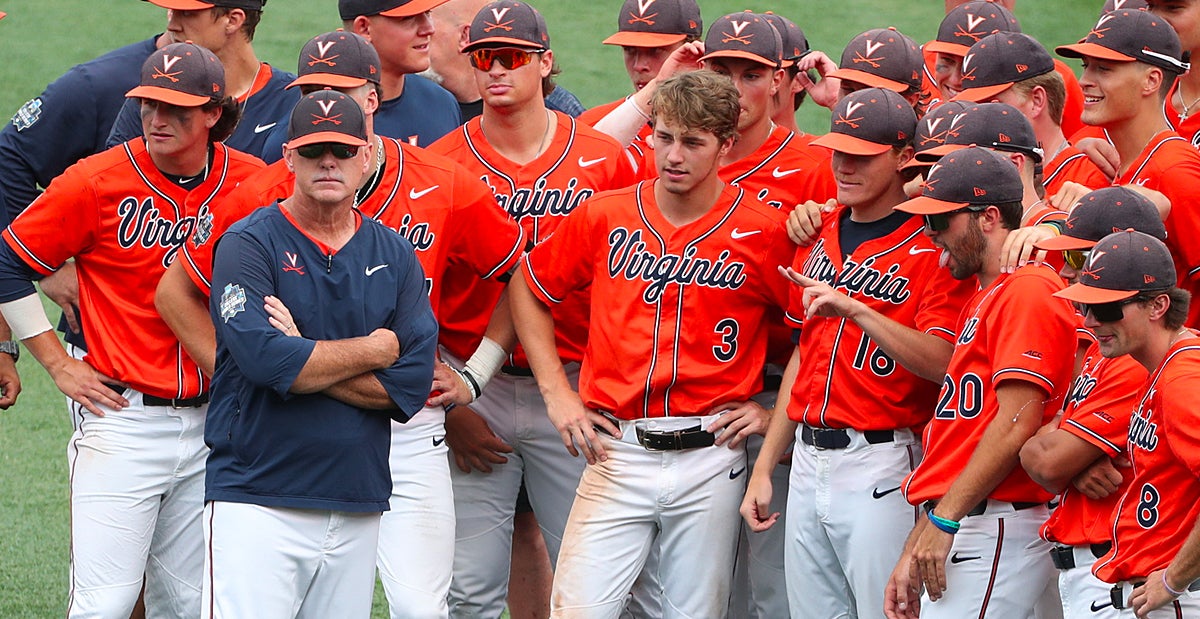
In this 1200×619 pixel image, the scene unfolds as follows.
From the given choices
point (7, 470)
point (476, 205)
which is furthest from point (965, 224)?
point (7, 470)

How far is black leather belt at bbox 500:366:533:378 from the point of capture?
5.34 m

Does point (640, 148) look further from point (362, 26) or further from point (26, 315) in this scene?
point (26, 315)

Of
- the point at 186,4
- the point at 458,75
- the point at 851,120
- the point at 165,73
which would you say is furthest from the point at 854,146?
the point at 458,75

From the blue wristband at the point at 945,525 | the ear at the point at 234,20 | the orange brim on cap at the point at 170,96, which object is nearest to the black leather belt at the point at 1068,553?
the blue wristband at the point at 945,525

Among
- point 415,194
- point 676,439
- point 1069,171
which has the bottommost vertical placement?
point 676,439

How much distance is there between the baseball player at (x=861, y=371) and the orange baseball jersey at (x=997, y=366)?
0.57 feet

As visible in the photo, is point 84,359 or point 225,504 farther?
point 84,359

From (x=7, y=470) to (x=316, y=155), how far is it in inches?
158

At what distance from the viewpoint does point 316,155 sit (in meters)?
4.26

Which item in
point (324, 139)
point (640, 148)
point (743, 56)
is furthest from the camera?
point (640, 148)

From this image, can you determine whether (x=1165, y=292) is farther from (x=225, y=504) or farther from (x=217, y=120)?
(x=217, y=120)

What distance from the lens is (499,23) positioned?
521 centimetres

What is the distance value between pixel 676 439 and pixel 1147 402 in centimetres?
153

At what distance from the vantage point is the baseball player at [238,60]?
5430mm
